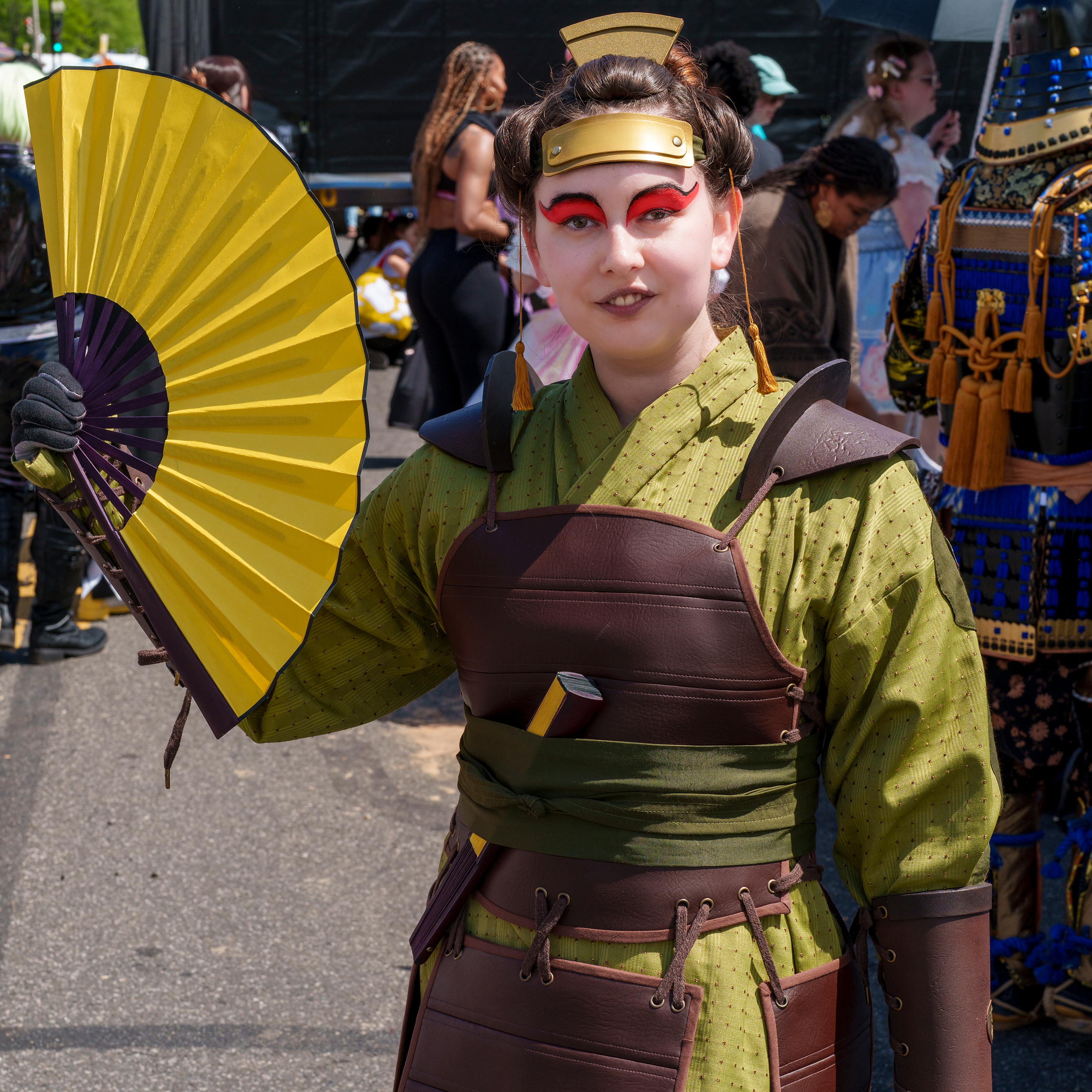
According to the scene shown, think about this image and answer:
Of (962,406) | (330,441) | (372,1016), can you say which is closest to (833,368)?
(330,441)

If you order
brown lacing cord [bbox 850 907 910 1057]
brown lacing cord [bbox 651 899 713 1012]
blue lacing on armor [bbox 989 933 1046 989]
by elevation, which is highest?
brown lacing cord [bbox 651 899 713 1012]

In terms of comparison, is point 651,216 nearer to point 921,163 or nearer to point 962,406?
point 962,406

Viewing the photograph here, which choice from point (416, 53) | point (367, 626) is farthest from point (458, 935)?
point (416, 53)

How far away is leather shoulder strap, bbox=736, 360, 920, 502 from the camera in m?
1.37

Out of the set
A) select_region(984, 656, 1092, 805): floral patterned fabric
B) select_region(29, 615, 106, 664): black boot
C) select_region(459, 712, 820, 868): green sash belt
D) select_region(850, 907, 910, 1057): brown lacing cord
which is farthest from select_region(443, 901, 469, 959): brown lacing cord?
select_region(29, 615, 106, 664): black boot

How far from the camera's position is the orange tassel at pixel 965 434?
2.69 meters

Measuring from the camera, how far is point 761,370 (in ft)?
4.82

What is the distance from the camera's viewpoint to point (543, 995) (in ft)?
4.53

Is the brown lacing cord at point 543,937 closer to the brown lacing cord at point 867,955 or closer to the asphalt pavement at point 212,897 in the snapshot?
the brown lacing cord at point 867,955

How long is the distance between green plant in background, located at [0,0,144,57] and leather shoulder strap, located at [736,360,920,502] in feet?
149

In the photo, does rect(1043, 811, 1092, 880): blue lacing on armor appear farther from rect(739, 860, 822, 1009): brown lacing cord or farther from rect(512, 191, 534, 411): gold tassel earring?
rect(512, 191, 534, 411): gold tassel earring

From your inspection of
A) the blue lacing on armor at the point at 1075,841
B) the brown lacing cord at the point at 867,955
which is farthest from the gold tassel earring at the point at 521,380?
the blue lacing on armor at the point at 1075,841

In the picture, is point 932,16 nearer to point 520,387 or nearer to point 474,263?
point 474,263

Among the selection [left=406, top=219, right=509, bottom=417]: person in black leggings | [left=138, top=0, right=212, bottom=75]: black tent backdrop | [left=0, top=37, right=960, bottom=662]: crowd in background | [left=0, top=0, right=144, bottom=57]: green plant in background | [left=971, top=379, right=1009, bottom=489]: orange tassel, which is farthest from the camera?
[left=0, top=0, right=144, bottom=57]: green plant in background
